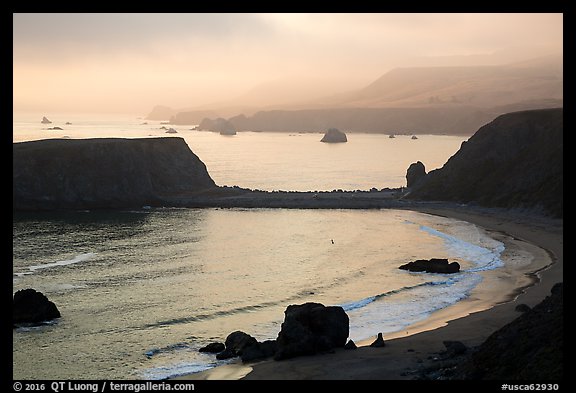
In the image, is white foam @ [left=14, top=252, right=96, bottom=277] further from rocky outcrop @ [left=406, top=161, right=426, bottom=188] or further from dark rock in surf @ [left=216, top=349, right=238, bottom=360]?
rocky outcrop @ [left=406, top=161, right=426, bottom=188]

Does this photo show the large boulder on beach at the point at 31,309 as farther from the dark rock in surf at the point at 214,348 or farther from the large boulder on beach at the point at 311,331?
the large boulder on beach at the point at 311,331

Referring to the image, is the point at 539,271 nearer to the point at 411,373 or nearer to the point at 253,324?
the point at 253,324

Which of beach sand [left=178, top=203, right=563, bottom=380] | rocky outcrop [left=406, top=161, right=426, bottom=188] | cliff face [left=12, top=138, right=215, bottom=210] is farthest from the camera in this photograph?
rocky outcrop [left=406, top=161, right=426, bottom=188]

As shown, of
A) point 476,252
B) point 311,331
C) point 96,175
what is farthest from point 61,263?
point 96,175

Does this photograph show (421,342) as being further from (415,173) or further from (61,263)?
(415,173)

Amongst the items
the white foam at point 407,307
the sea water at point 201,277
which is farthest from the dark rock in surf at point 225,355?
the white foam at point 407,307

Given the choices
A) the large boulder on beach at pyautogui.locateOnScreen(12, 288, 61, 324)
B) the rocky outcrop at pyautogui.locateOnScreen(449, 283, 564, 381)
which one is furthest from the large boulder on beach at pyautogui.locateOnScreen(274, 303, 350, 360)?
the large boulder on beach at pyautogui.locateOnScreen(12, 288, 61, 324)
